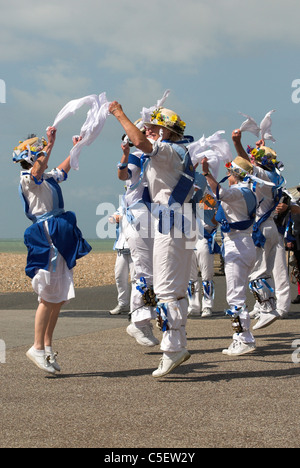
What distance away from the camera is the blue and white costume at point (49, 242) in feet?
20.8

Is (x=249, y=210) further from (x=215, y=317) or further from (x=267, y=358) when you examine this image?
(x=215, y=317)

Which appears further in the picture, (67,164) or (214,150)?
(214,150)

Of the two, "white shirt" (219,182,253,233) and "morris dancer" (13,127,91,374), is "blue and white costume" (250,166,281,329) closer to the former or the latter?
"white shirt" (219,182,253,233)

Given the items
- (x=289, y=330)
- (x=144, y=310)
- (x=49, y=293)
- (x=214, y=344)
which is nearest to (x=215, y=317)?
(x=289, y=330)

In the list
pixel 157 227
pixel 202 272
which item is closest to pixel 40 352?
pixel 157 227

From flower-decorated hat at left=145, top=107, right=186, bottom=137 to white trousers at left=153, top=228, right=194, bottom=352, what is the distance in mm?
884

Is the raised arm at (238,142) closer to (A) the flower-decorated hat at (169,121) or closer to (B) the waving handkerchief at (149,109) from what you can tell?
(B) the waving handkerchief at (149,109)

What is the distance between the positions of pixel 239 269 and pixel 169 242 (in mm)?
1395

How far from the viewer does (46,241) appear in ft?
20.9

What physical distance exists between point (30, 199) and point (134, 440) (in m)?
2.89

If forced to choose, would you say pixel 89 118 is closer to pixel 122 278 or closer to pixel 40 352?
pixel 40 352

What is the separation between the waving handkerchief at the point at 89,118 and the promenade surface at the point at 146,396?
1.96 meters

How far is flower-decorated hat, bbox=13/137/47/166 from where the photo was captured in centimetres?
640

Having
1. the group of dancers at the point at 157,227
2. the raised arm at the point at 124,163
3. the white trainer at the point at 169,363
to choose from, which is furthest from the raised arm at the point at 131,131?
the white trainer at the point at 169,363
